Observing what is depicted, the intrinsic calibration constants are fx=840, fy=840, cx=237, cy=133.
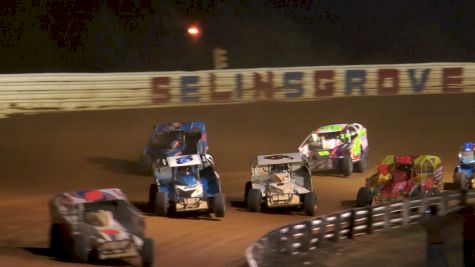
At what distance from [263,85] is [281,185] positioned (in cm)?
1392

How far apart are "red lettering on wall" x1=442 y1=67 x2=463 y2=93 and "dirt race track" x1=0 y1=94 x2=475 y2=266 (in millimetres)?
360

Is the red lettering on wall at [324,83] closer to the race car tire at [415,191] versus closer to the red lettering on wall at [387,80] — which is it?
the red lettering on wall at [387,80]

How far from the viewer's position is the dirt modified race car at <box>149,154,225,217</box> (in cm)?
1675

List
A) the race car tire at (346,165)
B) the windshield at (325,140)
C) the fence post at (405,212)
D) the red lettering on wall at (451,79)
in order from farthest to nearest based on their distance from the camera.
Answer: the red lettering on wall at (451,79)
the windshield at (325,140)
the race car tire at (346,165)
the fence post at (405,212)

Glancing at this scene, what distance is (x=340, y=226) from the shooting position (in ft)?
47.4

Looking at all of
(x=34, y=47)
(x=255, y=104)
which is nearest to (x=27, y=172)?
(x=255, y=104)

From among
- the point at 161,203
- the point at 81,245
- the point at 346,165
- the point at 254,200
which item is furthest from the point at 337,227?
the point at 346,165

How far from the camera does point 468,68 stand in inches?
1367

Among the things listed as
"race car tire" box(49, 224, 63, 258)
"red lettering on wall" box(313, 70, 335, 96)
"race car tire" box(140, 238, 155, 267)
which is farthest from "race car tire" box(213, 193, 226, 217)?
"red lettering on wall" box(313, 70, 335, 96)

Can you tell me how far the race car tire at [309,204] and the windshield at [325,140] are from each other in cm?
643

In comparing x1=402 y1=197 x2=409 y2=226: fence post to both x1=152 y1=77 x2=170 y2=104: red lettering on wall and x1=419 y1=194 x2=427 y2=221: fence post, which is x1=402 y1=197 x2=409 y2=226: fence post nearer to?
x1=419 y1=194 x2=427 y2=221: fence post

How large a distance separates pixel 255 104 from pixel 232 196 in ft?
37.4

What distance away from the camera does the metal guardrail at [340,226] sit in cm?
1208

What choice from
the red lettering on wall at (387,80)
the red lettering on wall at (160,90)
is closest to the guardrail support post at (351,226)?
the red lettering on wall at (160,90)
